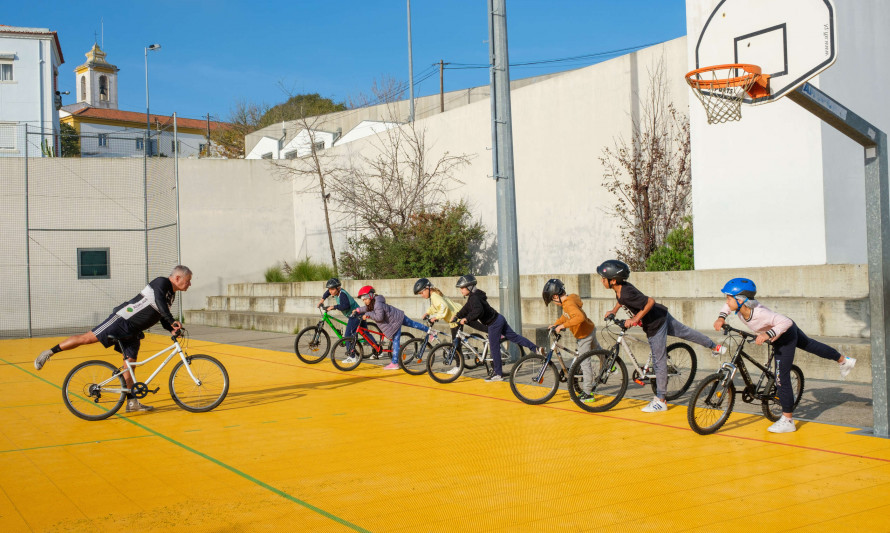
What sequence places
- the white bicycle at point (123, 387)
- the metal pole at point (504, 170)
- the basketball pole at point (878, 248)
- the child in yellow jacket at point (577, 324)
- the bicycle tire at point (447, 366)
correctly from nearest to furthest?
the basketball pole at point (878, 248)
the child in yellow jacket at point (577, 324)
the white bicycle at point (123, 387)
the bicycle tire at point (447, 366)
the metal pole at point (504, 170)

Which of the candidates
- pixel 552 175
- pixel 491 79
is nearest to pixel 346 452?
pixel 491 79

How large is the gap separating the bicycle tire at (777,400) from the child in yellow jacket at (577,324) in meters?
1.78

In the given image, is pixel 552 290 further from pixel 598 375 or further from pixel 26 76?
pixel 26 76

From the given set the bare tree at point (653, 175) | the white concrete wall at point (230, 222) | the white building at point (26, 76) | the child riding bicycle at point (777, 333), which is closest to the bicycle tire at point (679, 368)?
the child riding bicycle at point (777, 333)

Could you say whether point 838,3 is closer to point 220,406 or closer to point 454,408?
point 454,408

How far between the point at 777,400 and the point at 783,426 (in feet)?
1.69

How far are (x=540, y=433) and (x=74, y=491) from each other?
13.1 feet

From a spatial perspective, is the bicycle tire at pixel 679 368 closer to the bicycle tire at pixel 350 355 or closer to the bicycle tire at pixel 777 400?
the bicycle tire at pixel 777 400

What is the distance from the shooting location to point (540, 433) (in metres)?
7.41

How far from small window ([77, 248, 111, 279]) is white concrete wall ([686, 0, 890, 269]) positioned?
19.5 meters

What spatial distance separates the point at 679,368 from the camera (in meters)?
9.10

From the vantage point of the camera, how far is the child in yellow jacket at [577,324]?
27.7ft

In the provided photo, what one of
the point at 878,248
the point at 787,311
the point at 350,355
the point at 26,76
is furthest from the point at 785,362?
the point at 26,76

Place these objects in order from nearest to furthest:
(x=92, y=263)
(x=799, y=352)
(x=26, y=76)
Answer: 1. (x=799, y=352)
2. (x=92, y=263)
3. (x=26, y=76)
